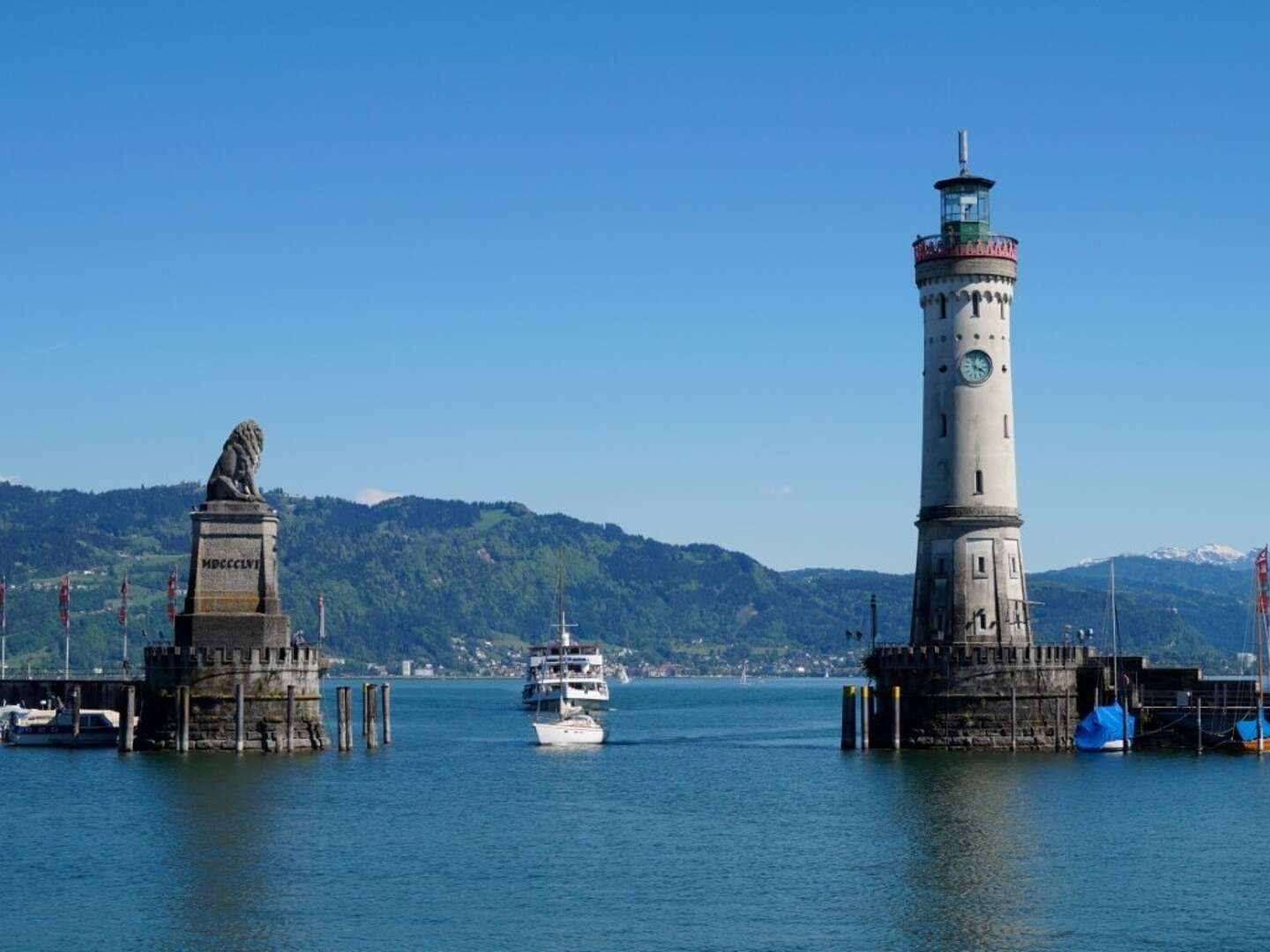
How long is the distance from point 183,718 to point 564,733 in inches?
1239

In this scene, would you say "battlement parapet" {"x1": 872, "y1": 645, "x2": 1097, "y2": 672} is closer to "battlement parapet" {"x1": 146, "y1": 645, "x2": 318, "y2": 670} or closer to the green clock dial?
the green clock dial

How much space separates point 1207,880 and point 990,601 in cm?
3737

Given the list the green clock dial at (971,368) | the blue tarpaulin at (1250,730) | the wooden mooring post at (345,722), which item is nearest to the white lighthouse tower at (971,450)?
the green clock dial at (971,368)

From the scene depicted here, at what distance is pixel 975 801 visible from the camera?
79.7m

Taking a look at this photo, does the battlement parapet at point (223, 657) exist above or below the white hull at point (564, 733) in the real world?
above

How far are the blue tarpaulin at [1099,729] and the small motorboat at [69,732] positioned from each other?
4897 centimetres

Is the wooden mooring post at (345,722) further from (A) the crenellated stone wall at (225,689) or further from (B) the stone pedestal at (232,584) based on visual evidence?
(B) the stone pedestal at (232,584)

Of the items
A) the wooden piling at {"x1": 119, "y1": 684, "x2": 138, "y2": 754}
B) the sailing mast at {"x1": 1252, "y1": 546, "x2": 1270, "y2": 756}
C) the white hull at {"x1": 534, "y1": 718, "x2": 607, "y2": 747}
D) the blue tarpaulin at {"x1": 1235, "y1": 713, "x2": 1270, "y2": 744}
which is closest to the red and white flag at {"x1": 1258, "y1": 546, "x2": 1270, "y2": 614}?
the sailing mast at {"x1": 1252, "y1": 546, "x2": 1270, "y2": 756}

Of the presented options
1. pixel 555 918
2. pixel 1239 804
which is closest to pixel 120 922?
pixel 555 918

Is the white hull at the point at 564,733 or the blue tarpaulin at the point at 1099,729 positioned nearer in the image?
the blue tarpaulin at the point at 1099,729

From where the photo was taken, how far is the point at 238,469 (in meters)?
99.1

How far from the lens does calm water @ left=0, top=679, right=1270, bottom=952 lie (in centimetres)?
5400

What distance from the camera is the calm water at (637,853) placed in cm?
5400

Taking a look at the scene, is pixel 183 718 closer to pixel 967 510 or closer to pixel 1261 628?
pixel 967 510
